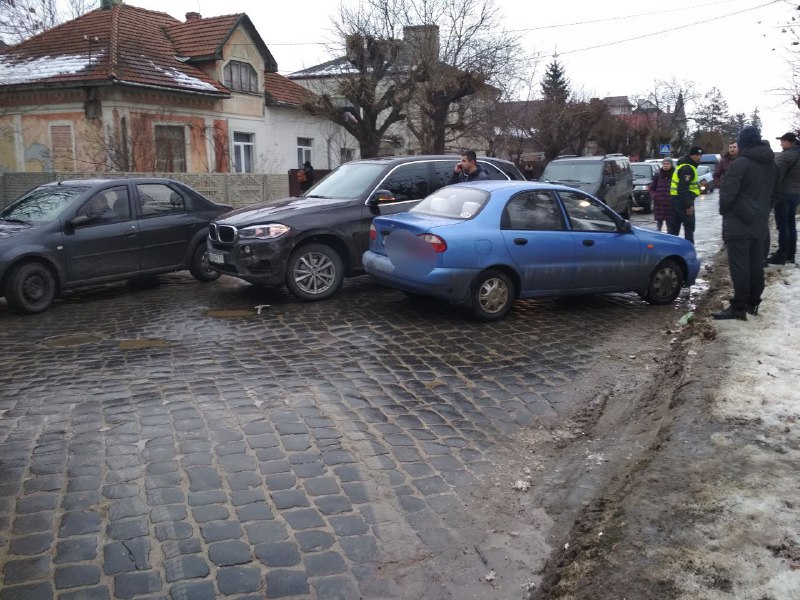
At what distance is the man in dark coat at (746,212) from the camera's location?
293 inches

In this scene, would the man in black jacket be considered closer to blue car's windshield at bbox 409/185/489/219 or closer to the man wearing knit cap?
blue car's windshield at bbox 409/185/489/219

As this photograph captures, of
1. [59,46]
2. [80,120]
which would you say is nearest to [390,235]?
[80,120]

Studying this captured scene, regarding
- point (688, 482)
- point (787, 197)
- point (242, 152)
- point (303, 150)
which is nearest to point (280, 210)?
point (688, 482)

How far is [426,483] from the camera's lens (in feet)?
14.9

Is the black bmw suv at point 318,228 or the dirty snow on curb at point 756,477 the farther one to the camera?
the black bmw suv at point 318,228

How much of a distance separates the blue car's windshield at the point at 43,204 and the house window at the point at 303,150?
21.3m

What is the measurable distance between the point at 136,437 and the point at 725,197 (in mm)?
6004

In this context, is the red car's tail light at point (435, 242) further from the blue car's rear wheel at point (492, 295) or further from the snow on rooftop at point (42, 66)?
the snow on rooftop at point (42, 66)

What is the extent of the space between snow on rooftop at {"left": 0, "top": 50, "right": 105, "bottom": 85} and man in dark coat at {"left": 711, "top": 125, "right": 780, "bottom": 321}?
2072 centimetres

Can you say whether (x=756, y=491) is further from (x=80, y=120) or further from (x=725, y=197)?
(x=80, y=120)

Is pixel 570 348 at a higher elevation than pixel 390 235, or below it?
below

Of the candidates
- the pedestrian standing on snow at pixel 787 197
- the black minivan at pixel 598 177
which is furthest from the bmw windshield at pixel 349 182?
the black minivan at pixel 598 177

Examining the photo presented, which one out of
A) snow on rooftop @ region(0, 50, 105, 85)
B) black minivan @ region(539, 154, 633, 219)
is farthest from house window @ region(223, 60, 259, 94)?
black minivan @ region(539, 154, 633, 219)

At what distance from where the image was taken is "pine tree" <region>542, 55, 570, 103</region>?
44441mm
